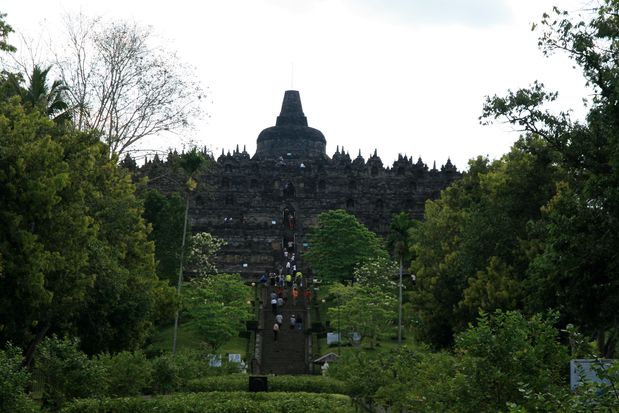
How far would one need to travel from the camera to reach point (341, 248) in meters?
57.8

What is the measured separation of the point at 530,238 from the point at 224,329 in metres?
18.1

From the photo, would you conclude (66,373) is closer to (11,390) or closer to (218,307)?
(11,390)

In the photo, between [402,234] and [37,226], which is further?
[402,234]

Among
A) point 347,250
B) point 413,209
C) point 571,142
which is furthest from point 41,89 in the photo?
point 413,209

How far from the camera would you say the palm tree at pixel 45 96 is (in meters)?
28.8

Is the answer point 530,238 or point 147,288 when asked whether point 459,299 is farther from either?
point 147,288

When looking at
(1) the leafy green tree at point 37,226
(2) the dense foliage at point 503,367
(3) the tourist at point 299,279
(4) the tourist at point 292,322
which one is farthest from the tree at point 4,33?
(3) the tourist at point 299,279

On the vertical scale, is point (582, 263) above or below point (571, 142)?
below

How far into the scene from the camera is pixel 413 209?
276 ft

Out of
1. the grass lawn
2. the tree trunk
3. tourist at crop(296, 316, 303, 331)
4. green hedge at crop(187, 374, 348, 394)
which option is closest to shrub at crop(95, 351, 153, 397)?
the tree trunk

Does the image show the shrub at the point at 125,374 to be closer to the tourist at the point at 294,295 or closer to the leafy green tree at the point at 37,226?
the leafy green tree at the point at 37,226

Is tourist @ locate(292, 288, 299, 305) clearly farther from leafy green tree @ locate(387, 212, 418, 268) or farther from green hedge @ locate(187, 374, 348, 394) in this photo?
green hedge @ locate(187, 374, 348, 394)

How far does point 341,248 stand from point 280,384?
1099 inches

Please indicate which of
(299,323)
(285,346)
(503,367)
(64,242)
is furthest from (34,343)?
(299,323)
